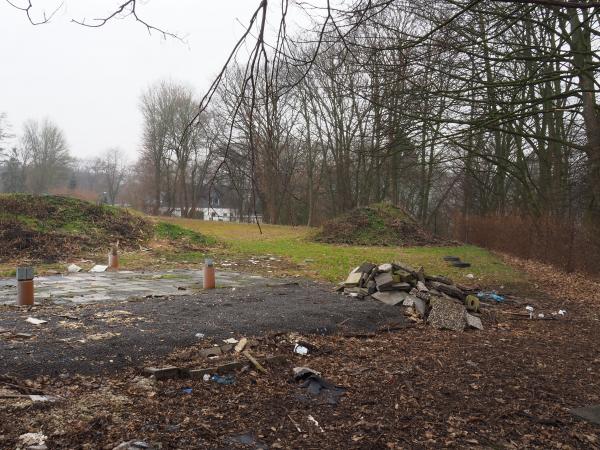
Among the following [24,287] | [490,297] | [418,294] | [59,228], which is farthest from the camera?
[59,228]

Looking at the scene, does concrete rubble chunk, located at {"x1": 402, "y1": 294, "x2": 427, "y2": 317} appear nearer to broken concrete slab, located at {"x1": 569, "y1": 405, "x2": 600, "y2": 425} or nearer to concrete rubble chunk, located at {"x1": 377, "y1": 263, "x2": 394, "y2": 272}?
concrete rubble chunk, located at {"x1": 377, "y1": 263, "x2": 394, "y2": 272}

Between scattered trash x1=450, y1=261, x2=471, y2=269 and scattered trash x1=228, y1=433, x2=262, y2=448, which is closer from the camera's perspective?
scattered trash x1=228, y1=433, x2=262, y2=448

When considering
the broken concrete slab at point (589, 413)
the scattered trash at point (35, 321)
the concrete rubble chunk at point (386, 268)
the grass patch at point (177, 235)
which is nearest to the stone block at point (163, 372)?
the scattered trash at point (35, 321)

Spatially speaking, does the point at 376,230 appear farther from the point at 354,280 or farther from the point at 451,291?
the point at 451,291

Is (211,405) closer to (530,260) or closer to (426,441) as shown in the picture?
(426,441)

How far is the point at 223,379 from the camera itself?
15.0ft

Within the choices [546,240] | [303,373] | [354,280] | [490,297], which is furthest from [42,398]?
[546,240]

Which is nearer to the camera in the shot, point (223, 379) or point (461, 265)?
point (223, 379)

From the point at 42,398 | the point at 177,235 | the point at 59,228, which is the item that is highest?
the point at 59,228

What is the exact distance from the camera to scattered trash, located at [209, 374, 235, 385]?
4.52 meters

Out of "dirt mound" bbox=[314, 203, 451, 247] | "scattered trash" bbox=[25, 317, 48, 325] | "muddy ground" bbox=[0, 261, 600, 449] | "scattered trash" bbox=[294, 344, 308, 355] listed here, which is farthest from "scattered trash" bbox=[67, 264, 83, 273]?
"dirt mound" bbox=[314, 203, 451, 247]

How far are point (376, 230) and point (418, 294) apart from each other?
14.3 meters

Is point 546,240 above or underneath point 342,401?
above

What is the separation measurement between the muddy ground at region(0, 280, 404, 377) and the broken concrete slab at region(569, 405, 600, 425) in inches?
117
